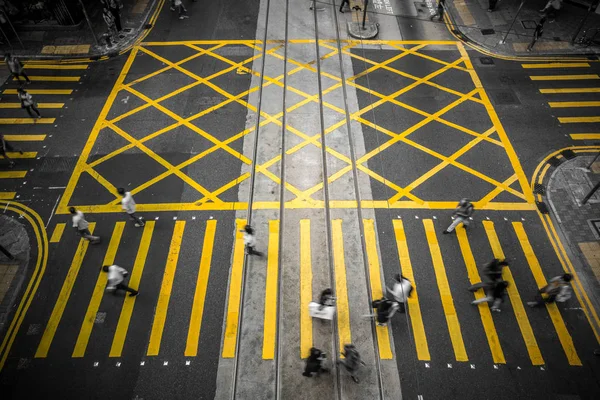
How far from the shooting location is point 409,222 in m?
11.7

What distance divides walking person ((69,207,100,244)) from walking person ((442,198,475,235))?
11119 mm

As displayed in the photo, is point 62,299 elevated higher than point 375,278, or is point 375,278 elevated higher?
point 375,278

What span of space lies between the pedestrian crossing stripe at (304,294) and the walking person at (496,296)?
0.28 m

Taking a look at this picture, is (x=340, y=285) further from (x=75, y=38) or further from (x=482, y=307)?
(x=75, y=38)

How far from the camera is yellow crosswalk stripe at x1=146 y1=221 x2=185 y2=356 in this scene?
371 inches

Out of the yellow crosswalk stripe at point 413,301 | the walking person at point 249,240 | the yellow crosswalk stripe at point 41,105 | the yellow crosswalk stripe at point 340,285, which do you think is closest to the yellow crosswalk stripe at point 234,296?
the walking person at point 249,240

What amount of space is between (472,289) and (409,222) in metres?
2.73

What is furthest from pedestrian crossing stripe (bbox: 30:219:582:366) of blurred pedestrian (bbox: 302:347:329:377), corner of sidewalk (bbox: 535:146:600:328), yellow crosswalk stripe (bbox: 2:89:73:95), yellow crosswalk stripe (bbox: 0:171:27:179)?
yellow crosswalk stripe (bbox: 2:89:73:95)

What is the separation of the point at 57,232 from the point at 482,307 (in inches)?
520

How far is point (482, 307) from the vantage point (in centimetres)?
1007

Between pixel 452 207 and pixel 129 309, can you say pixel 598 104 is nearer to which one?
pixel 452 207

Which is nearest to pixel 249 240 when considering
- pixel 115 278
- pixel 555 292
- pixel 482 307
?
pixel 115 278

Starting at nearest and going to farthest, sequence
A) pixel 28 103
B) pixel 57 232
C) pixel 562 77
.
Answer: pixel 57 232 < pixel 28 103 < pixel 562 77

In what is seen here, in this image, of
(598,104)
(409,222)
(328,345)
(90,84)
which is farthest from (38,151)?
(598,104)
